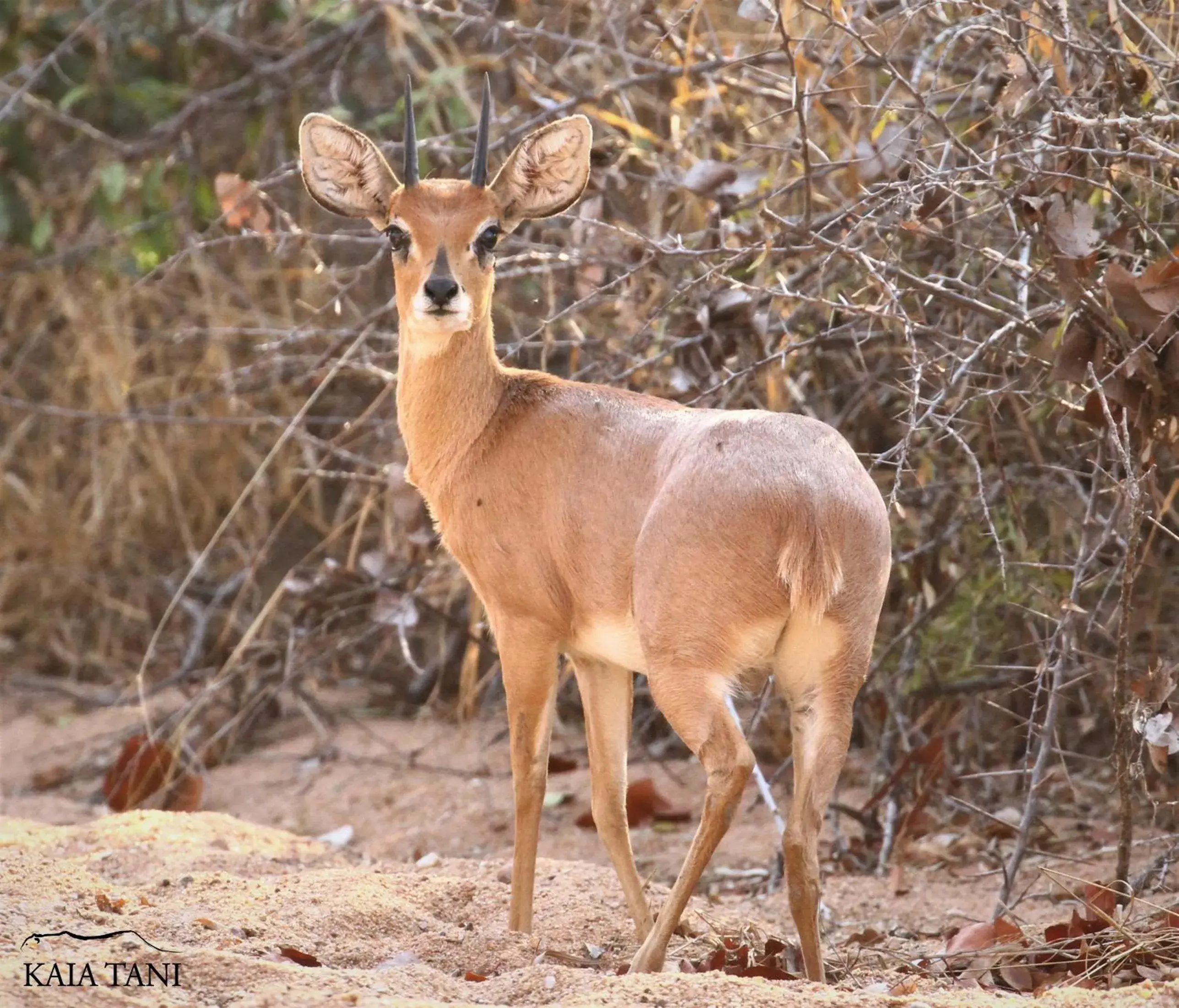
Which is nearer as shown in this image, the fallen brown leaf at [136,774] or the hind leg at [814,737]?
the hind leg at [814,737]

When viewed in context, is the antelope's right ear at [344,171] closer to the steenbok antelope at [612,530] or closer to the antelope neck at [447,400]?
the steenbok antelope at [612,530]

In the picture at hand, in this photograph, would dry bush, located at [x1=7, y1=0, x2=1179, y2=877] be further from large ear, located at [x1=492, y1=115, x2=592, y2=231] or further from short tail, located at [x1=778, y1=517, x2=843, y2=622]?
short tail, located at [x1=778, y1=517, x2=843, y2=622]

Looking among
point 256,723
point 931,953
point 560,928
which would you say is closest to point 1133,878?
point 931,953

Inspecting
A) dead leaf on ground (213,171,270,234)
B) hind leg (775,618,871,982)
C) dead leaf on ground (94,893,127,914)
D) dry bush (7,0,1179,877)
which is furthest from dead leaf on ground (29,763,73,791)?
hind leg (775,618,871,982)

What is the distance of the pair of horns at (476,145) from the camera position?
4586 mm

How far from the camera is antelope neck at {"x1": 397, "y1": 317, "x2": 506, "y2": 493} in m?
4.80

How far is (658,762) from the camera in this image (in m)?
7.10

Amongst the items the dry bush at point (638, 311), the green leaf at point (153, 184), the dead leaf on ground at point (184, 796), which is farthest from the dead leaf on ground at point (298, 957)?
the green leaf at point (153, 184)

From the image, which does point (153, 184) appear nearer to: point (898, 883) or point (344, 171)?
point (344, 171)

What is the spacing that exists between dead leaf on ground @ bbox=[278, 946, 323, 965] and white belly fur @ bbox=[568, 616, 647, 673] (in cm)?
113

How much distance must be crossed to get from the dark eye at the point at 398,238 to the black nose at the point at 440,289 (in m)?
0.29

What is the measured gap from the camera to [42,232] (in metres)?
9.06

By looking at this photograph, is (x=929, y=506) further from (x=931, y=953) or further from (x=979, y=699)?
(x=931, y=953)

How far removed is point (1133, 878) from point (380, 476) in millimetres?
3333
